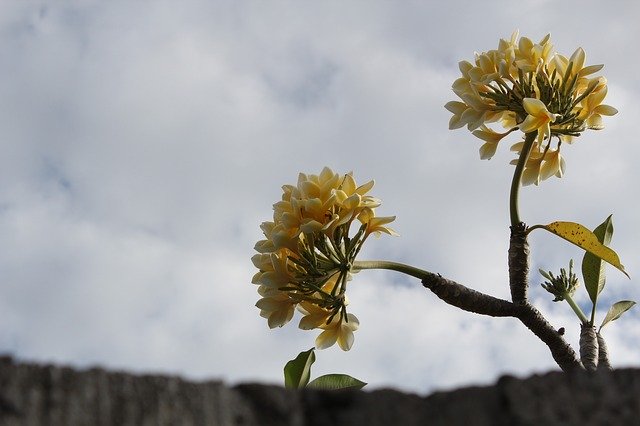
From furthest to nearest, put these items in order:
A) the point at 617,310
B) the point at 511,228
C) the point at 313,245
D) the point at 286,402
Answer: the point at 617,310, the point at 511,228, the point at 313,245, the point at 286,402

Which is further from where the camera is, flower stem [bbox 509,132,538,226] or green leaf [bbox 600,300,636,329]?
green leaf [bbox 600,300,636,329]

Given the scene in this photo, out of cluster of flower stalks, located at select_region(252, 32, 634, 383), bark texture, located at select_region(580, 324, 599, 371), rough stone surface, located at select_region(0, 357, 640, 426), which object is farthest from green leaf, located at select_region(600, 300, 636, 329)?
rough stone surface, located at select_region(0, 357, 640, 426)

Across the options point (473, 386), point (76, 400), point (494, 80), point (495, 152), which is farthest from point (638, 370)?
point (495, 152)

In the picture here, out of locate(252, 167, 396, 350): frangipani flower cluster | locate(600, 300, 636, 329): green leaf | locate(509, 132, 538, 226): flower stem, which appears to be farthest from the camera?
locate(600, 300, 636, 329): green leaf

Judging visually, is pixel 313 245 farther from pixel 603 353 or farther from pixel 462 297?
A: pixel 603 353

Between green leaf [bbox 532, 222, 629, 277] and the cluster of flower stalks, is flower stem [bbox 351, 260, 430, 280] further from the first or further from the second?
green leaf [bbox 532, 222, 629, 277]

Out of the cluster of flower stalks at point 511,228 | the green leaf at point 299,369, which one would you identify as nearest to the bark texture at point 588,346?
the cluster of flower stalks at point 511,228

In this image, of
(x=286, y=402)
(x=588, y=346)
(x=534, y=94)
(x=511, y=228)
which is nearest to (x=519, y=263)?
(x=511, y=228)
